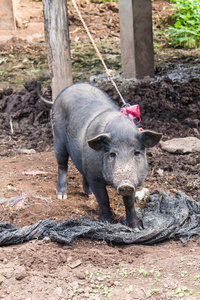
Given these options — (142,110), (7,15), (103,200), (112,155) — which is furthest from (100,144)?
(7,15)

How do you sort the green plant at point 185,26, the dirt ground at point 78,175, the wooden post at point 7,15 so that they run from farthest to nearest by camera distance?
the wooden post at point 7,15 < the green plant at point 185,26 < the dirt ground at point 78,175

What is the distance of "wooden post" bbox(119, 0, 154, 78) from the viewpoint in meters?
7.47

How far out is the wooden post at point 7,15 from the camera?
1009 centimetres

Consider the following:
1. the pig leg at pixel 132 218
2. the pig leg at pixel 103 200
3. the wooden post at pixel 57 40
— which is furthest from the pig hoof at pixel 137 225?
the wooden post at pixel 57 40

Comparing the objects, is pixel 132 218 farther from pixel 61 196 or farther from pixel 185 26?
pixel 185 26

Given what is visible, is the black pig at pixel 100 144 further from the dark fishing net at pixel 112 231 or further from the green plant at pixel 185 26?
the green plant at pixel 185 26

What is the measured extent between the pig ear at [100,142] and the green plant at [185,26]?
21.1 feet

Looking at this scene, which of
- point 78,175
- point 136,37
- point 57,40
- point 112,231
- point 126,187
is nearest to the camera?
point 126,187

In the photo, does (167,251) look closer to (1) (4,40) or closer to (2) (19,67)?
(2) (19,67)

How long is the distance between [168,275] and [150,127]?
3846mm

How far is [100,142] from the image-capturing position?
11.1 ft

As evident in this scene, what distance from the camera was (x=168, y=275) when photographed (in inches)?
115

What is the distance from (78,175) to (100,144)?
2253mm

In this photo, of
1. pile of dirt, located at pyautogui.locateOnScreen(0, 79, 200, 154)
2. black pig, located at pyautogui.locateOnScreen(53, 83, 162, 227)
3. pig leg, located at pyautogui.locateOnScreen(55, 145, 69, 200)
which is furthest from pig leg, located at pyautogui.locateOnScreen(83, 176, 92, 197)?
pile of dirt, located at pyautogui.locateOnScreen(0, 79, 200, 154)
